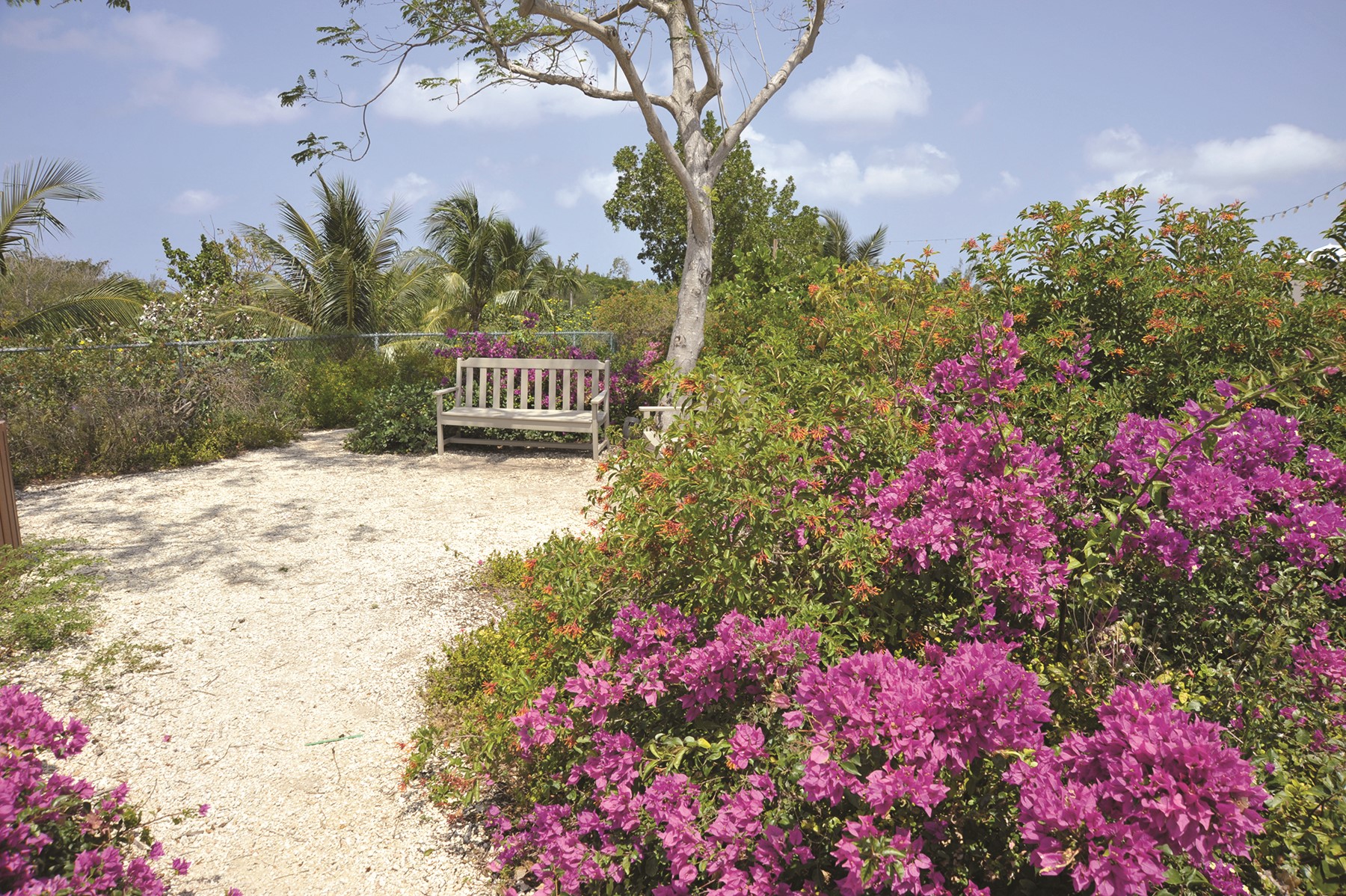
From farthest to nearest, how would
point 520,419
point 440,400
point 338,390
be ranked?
point 338,390
point 440,400
point 520,419

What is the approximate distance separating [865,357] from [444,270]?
2016 centimetres

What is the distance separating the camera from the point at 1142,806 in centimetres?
130

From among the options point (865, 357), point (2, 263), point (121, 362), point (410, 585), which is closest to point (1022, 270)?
point (865, 357)

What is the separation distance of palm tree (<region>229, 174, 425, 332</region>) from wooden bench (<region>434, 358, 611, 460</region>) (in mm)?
8396

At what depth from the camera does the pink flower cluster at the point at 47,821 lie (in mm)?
1771

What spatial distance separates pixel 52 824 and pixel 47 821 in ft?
0.05

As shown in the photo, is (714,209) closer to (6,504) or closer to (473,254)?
(473,254)

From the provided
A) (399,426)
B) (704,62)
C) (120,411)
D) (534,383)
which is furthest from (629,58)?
(120,411)

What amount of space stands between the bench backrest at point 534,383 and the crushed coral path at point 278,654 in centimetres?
167

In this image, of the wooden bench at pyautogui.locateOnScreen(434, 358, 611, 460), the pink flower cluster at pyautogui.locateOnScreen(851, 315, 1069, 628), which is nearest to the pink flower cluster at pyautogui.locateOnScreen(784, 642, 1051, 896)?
the pink flower cluster at pyautogui.locateOnScreen(851, 315, 1069, 628)

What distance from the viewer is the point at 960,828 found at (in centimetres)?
180

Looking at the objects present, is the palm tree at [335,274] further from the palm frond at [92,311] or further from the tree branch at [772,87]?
the tree branch at [772,87]

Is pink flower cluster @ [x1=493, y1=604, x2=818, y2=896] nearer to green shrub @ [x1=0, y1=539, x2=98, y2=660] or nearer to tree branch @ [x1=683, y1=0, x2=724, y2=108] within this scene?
green shrub @ [x1=0, y1=539, x2=98, y2=660]

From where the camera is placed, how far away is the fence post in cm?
504
